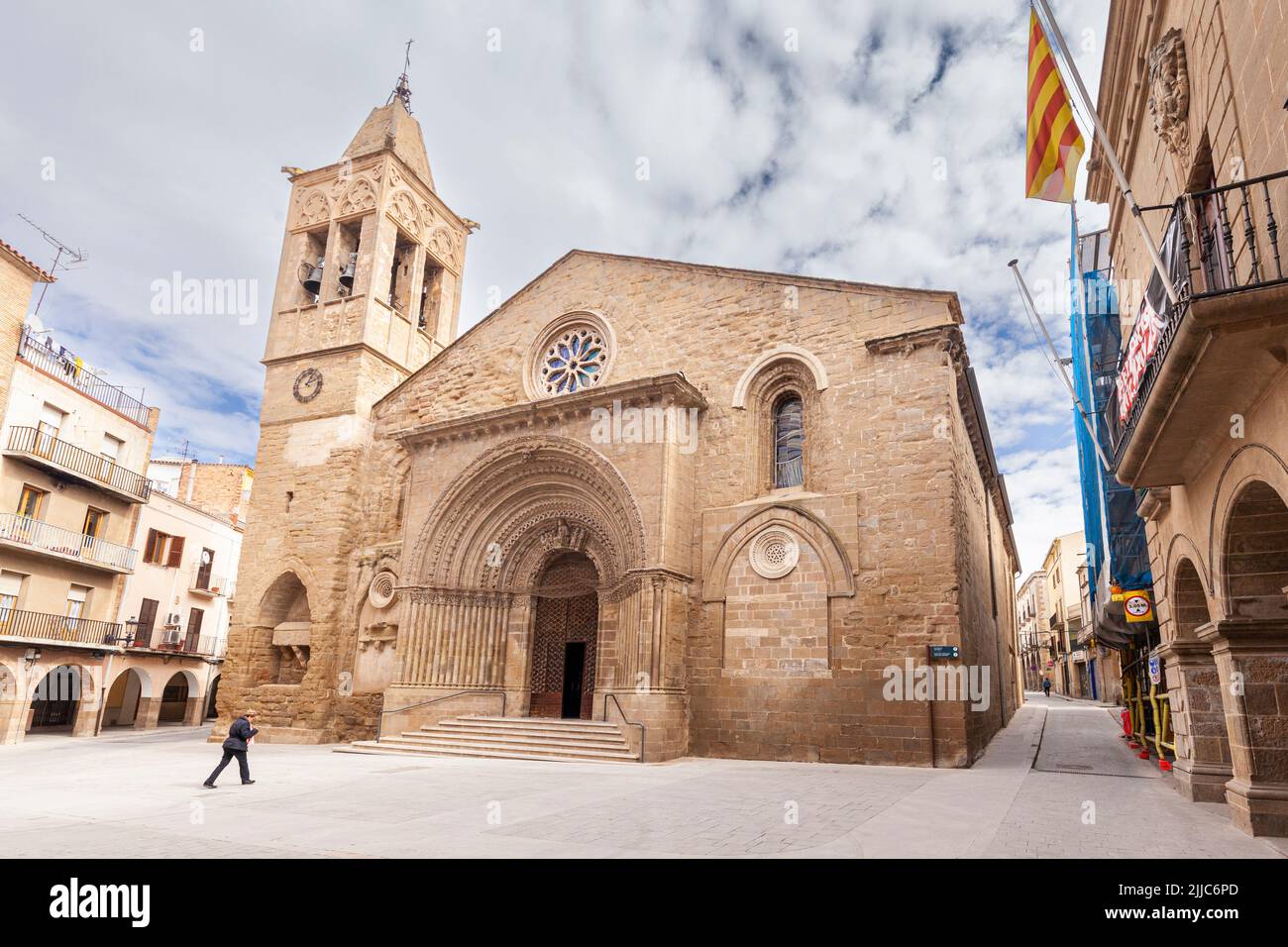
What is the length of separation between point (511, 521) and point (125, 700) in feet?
55.9

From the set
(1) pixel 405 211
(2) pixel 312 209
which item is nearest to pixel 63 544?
(2) pixel 312 209

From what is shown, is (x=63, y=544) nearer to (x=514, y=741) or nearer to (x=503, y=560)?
(x=503, y=560)

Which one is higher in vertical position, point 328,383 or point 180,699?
point 328,383

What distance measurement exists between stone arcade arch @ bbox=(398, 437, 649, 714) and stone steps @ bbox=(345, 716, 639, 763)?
122 cm

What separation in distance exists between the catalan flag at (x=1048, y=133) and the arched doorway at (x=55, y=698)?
25255mm

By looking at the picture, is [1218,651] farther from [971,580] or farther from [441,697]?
[441,697]

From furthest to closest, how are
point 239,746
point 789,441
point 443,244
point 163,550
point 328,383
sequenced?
point 163,550
point 443,244
point 328,383
point 789,441
point 239,746

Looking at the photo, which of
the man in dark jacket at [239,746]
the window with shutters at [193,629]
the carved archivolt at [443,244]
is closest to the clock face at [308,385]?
the carved archivolt at [443,244]

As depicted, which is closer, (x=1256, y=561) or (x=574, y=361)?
(x=1256, y=561)

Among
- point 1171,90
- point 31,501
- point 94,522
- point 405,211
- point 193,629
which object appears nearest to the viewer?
point 1171,90

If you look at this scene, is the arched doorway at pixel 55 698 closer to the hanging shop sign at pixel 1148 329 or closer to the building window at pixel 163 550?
the building window at pixel 163 550

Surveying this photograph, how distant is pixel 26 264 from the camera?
62.2ft

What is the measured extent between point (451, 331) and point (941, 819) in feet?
68.4

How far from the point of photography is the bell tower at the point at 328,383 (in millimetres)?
18328
